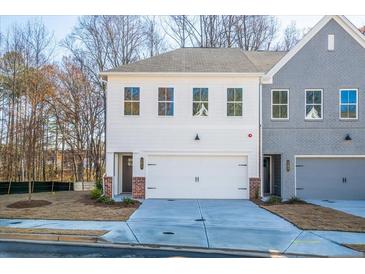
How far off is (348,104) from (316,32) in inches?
153

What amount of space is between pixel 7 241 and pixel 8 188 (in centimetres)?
1232

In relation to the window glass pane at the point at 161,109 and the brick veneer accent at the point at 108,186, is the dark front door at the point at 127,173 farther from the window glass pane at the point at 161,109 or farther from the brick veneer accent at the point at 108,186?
the window glass pane at the point at 161,109

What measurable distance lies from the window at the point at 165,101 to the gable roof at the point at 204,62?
38.5 inches

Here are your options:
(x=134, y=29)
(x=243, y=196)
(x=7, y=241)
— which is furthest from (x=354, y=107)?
(x=134, y=29)

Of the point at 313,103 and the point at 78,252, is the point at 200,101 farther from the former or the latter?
the point at 78,252

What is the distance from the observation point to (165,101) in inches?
632

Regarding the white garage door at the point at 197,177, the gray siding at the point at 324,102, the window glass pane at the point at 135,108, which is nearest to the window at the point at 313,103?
the gray siding at the point at 324,102

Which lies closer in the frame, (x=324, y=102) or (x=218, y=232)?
(x=218, y=232)

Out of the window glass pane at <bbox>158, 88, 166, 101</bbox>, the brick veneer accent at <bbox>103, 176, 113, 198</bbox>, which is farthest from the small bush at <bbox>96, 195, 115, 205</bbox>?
the window glass pane at <bbox>158, 88, 166, 101</bbox>

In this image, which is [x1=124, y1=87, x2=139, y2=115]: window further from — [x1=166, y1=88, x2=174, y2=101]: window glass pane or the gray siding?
the gray siding

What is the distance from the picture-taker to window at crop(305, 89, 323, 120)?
52.4 feet

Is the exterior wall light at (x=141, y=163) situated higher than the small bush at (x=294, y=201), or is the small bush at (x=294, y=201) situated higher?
the exterior wall light at (x=141, y=163)

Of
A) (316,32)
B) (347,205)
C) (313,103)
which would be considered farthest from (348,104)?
(347,205)

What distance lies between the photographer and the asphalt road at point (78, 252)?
688cm
